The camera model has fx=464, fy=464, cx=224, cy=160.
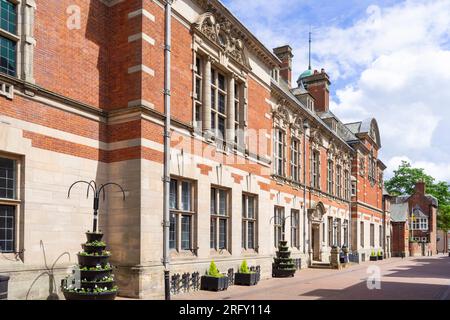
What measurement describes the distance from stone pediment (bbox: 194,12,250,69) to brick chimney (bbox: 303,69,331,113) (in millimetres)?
22465

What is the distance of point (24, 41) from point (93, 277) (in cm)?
626

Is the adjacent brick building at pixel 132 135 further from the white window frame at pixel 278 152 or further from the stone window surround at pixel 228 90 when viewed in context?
the white window frame at pixel 278 152

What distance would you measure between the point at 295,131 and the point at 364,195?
64.8 ft

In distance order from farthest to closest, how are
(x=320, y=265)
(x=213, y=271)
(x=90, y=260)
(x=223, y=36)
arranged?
(x=320, y=265), (x=223, y=36), (x=213, y=271), (x=90, y=260)

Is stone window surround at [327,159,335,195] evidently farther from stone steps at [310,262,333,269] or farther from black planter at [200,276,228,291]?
black planter at [200,276,228,291]

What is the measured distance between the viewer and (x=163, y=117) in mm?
14891

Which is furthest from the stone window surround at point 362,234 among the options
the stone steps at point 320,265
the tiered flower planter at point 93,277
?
the tiered flower planter at point 93,277

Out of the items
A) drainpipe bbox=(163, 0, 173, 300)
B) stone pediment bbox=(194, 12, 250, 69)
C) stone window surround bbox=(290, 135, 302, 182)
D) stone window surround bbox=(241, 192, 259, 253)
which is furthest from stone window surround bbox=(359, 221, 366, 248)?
drainpipe bbox=(163, 0, 173, 300)

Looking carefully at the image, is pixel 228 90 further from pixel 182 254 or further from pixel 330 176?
pixel 330 176

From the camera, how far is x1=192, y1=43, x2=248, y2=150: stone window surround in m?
17.3

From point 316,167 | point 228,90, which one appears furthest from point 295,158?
point 228,90

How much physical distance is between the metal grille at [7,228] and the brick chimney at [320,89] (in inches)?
1333

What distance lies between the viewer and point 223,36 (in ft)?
62.3
